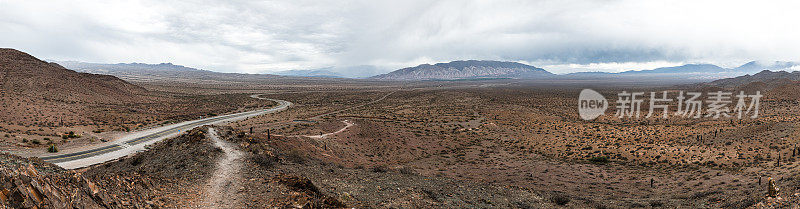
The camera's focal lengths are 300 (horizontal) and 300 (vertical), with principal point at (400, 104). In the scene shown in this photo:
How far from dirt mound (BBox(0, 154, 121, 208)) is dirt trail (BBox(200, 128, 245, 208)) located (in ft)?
9.07

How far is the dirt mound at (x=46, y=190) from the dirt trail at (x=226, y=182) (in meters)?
2.77

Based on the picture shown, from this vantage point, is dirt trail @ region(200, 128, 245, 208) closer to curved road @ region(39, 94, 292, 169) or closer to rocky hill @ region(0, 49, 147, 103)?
curved road @ region(39, 94, 292, 169)

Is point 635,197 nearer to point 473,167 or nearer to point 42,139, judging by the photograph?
point 473,167

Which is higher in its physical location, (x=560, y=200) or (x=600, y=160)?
(x=560, y=200)

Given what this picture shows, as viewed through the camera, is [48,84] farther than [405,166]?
Yes

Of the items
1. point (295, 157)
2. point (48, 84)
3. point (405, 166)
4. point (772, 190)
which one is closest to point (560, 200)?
point (772, 190)

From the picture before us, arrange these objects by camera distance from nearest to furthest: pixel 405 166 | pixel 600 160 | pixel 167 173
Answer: pixel 167 173, pixel 405 166, pixel 600 160

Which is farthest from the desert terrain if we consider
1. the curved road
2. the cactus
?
the curved road

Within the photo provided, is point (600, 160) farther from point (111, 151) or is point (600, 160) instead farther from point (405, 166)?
point (111, 151)

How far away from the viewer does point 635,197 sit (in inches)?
629

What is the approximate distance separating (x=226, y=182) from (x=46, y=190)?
622cm

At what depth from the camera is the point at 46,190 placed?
6.11m

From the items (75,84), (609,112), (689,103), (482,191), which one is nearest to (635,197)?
(482,191)

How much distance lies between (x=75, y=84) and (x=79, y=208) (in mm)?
85025
